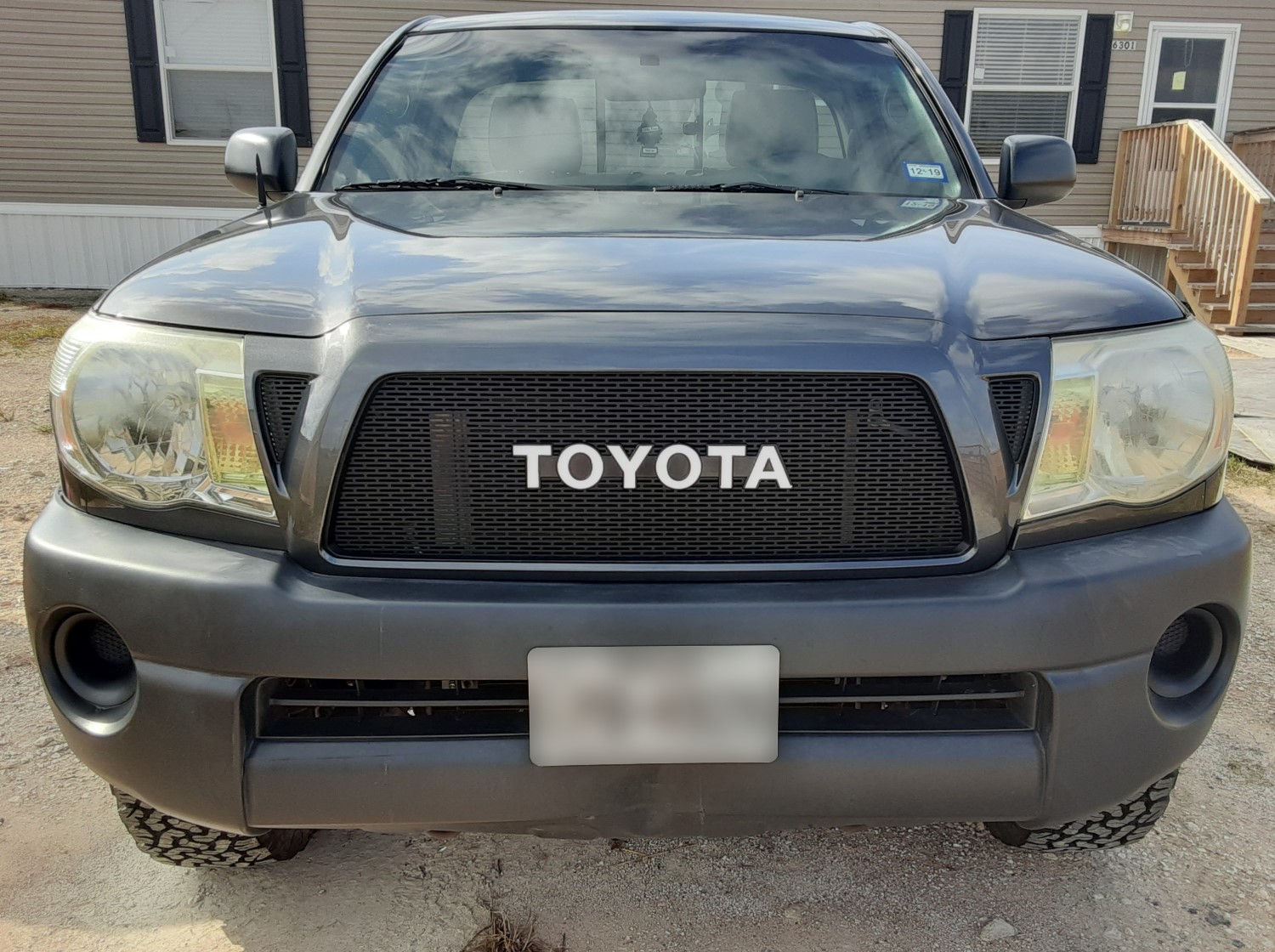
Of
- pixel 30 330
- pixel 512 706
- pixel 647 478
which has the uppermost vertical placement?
pixel 647 478

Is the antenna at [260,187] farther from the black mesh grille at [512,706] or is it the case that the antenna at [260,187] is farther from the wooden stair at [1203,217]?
the wooden stair at [1203,217]

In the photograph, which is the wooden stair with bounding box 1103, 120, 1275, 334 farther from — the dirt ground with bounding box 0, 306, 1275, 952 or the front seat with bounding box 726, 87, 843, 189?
the dirt ground with bounding box 0, 306, 1275, 952

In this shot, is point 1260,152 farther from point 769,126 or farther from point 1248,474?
point 769,126

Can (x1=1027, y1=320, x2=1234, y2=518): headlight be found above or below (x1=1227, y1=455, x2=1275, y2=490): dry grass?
above

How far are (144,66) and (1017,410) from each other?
11.0 meters

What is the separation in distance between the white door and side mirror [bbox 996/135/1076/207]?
31.7 ft

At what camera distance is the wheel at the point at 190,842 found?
184 cm

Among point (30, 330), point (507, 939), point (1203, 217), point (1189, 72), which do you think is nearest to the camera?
point (507, 939)

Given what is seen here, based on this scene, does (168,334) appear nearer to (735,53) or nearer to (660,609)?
(660,609)

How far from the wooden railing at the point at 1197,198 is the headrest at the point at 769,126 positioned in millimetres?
Answer: 7661

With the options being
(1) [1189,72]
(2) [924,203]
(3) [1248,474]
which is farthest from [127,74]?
(1) [1189,72]

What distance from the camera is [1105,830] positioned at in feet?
6.33

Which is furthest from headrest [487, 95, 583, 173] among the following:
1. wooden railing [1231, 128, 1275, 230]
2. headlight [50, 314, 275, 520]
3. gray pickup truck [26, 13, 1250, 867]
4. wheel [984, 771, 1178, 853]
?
wooden railing [1231, 128, 1275, 230]

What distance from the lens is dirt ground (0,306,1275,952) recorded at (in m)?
1.86
